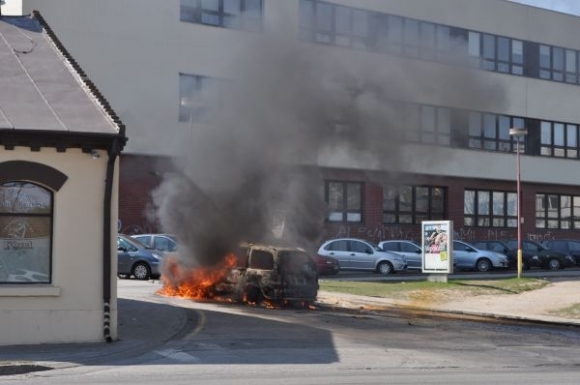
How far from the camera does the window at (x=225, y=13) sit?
71.7 ft

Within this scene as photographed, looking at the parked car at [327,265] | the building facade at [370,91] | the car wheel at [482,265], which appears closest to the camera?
the building facade at [370,91]

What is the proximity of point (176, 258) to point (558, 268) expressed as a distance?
1977cm

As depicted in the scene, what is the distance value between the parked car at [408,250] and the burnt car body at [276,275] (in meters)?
13.1

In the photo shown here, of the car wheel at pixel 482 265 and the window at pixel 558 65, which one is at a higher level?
the window at pixel 558 65

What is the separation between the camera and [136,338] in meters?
12.4

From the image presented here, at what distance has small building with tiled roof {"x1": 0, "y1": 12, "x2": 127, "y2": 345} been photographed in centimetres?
1159

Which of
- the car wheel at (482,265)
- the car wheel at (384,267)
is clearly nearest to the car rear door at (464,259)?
the car wheel at (482,265)

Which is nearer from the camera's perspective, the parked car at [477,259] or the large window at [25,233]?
the large window at [25,233]

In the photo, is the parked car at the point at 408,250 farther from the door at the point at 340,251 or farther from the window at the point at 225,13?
the window at the point at 225,13

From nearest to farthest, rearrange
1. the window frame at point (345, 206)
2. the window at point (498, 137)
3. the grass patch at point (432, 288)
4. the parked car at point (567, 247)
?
1. the grass patch at point (432, 288)
2. the window at point (498, 137)
3. the window frame at point (345, 206)
4. the parked car at point (567, 247)

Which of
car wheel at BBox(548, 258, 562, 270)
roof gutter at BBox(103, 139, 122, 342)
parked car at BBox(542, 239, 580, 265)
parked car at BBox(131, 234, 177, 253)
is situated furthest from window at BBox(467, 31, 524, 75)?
roof gutter at BBox(103, 139, 122, 342)

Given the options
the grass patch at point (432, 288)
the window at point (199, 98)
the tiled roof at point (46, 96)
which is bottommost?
the grass patch at point (432, 288)

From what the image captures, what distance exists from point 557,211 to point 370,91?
2628cm

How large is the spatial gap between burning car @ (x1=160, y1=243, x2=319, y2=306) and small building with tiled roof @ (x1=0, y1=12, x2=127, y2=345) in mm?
5444
